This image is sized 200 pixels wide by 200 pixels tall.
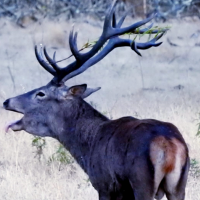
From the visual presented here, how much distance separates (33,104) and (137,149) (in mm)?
1657

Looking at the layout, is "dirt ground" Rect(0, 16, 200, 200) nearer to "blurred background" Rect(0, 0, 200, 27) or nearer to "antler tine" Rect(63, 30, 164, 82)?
"blurred background" Rect(0, 0, 200, 27)

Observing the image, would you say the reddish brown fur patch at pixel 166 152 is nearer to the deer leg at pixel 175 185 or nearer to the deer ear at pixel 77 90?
the deer leg at pixel 175 185

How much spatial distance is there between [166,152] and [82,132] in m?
1.44

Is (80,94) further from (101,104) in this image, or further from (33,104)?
(101,104)

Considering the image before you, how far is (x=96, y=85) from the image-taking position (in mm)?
16562

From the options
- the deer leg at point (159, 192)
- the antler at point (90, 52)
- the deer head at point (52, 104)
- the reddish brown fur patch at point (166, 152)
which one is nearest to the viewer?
the reddish brown fur patch at point (166, 152)

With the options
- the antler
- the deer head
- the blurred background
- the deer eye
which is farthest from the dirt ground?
the antler

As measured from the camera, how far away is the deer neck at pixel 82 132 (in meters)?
6.92

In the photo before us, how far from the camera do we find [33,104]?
7.30 m

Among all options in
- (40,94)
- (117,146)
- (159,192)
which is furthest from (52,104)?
(159,192)

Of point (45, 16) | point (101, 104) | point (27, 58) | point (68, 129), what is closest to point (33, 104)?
point (68, 129)

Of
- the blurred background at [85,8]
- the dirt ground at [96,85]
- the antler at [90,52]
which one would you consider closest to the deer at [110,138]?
the antler at [90,52]

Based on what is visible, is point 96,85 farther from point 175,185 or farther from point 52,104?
point 175,185

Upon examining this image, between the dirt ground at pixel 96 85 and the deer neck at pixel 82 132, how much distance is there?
0.94 meters
